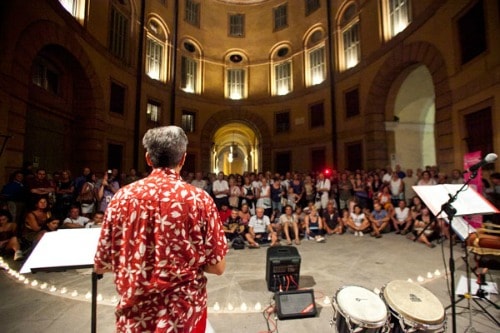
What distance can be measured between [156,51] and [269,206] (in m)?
11.3

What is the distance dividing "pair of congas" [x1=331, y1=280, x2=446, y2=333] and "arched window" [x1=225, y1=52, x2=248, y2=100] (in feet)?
50.8

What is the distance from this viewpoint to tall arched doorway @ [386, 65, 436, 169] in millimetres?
11055

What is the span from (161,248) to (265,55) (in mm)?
17129

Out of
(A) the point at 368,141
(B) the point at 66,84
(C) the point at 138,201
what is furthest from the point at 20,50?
(A) the point at 368,141

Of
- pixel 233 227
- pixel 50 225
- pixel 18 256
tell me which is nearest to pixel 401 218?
pixel 233 227

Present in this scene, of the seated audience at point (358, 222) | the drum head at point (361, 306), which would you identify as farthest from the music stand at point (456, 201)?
the seated audience at point (358, 222)

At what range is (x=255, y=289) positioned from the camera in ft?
12.2

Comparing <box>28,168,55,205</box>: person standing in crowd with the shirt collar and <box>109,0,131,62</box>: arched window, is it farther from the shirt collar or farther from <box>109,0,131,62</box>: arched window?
<box>109,0,131,62</box>: arched window

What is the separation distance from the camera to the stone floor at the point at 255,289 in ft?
9.20

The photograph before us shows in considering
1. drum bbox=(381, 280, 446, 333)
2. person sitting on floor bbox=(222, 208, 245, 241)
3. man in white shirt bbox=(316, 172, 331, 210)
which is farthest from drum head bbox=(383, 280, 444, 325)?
man in white shirt bbox=(316, 172, 331, 210)

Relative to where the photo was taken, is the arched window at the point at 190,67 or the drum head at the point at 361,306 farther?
the arched window at the point at 190,67

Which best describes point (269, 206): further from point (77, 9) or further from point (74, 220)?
point (77, 9)

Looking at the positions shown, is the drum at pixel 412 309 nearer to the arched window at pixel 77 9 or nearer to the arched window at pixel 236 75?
the arched window at pixel 77 9

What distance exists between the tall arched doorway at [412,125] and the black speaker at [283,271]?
9.55 m
